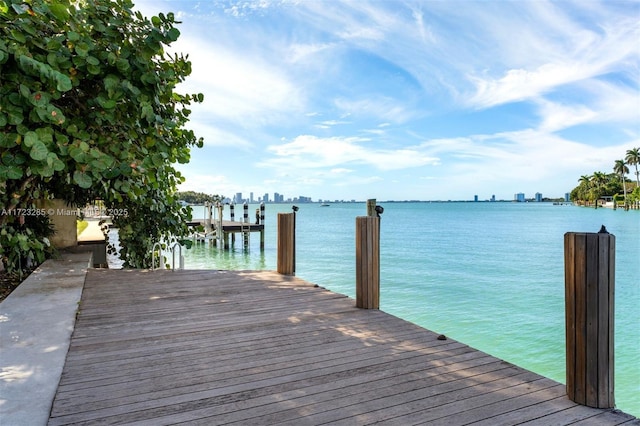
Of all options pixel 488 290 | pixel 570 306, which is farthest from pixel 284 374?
pixel 488 290

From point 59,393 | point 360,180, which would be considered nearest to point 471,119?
point 360,180

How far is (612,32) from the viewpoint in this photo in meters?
13.8

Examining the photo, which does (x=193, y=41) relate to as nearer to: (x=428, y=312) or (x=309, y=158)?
(x=428, y=312)

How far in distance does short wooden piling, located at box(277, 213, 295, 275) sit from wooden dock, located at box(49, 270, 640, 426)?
162 cm

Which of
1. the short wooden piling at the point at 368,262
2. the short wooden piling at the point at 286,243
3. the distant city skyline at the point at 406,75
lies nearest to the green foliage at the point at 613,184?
the distant city skyline at the point at 406,75

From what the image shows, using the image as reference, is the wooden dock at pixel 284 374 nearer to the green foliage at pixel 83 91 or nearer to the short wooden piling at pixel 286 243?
the green foliage at pixel 83 91

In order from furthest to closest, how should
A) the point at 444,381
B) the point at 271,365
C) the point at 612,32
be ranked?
the point at 612,32
the point at 271,365
the point at 444,381

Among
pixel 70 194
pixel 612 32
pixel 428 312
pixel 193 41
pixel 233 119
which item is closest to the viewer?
pixel 70 194

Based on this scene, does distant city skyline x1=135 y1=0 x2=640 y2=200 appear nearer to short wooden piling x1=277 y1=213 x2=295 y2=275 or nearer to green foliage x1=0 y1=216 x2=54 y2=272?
short wooden piling x1=277 y1=213 x2=295 y2=275

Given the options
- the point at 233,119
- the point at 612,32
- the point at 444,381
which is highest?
the point at 612,32

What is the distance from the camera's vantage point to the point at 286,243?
5137 mm

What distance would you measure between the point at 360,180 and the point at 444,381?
51.4 m

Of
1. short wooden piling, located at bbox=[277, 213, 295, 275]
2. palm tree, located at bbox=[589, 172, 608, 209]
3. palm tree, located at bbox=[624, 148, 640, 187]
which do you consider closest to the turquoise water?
short wooden piling, located at bbox=[277, 213, 295, 275]

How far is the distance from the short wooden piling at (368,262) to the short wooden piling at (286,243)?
1.71 meters
